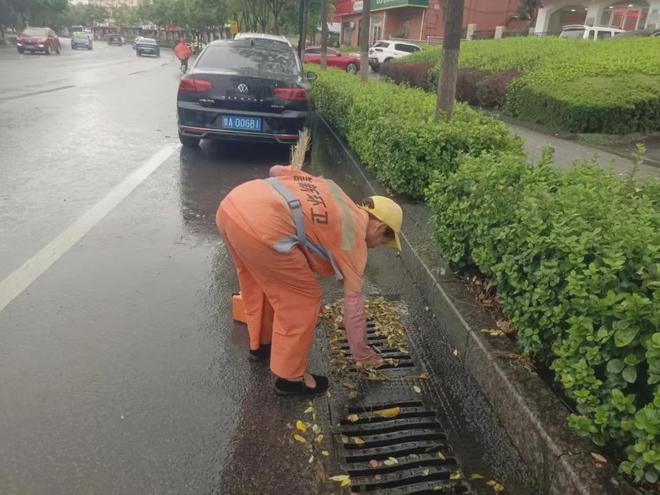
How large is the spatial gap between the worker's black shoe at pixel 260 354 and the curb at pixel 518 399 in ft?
3.11

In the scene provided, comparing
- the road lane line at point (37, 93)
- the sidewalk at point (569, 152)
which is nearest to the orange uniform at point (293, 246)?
the sidewalk at point (569, 152)

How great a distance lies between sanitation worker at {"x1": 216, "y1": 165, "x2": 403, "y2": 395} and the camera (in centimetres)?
235

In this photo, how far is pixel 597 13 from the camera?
2955 cm

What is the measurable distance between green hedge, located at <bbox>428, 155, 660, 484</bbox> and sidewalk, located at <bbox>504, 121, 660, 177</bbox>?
12.6ft

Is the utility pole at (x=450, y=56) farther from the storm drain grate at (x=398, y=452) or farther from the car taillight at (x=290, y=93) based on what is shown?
the storm drain grate at (x=398, y=452)

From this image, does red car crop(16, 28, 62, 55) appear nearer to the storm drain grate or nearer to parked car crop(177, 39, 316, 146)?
parked car crop(177, 39, 316, 146)

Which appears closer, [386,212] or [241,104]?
[386,212]

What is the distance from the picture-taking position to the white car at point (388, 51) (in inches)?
1179

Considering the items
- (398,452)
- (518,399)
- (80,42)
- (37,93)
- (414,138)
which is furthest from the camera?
(80,42)

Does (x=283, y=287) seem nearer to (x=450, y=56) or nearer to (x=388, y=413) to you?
(x=388, y=413)

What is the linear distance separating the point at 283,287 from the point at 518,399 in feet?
3.64

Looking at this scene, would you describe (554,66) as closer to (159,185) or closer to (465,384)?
(159,185)

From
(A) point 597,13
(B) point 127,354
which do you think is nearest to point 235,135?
(B) point 127,354

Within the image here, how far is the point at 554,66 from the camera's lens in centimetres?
1264
